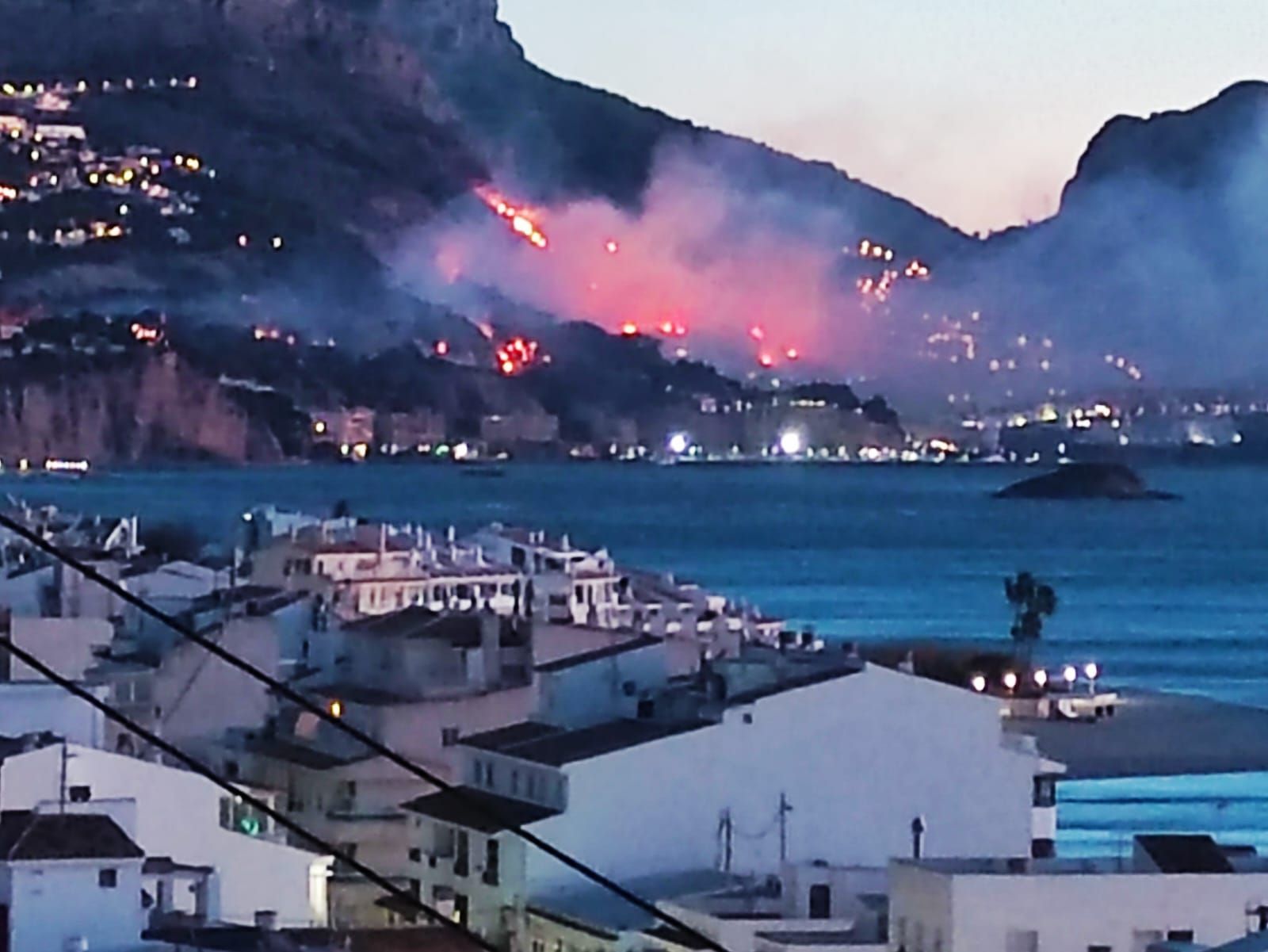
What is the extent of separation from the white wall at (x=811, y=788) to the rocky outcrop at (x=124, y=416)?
91115 millimetres

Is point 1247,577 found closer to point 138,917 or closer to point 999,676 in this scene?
point 999,676

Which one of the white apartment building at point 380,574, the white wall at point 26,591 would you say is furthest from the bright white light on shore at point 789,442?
the white wall at point 26,591

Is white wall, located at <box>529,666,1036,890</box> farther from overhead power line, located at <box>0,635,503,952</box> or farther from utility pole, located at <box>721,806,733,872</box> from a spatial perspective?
Result: overhead power line, located at <box>0,635,503,952</box>

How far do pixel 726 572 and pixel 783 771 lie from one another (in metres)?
44.9

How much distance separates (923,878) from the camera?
26.7 ft

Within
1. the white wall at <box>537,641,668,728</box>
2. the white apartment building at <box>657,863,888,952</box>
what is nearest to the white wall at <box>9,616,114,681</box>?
the white wall at <box>537,641,668,728</box>

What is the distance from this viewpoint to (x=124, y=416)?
114062mm

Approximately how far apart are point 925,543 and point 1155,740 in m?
48.4

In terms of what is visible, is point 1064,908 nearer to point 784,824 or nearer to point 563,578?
point 784,824

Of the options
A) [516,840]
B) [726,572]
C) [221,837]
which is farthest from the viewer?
[726,572]

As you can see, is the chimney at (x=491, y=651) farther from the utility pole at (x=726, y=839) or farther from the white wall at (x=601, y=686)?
the utility pole at (x=726, y=839)

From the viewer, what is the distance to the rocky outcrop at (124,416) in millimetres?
106312

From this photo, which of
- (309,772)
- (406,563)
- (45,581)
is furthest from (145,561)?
(309,772)

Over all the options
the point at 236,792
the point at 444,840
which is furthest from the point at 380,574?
the point at 236,792
